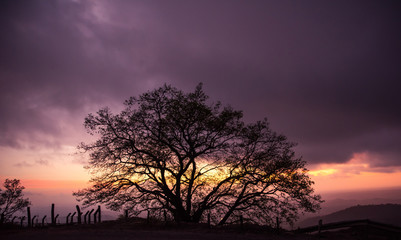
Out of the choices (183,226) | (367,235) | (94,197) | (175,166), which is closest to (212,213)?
(183,226)

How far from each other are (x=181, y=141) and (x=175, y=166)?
2.66 metres

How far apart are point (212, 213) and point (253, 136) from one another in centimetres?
808

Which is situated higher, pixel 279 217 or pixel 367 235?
pixel 279 217

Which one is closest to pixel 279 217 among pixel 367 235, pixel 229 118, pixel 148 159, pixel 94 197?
pixel 367 235

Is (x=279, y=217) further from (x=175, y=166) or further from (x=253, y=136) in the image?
(x=175, y=166)

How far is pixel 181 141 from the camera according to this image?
82.6 ft

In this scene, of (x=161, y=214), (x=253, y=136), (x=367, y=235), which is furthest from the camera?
(x=253, y=136)

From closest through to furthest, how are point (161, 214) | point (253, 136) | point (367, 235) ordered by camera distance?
1. point (367, 235)
2. point (161, 214)
3. point (253, 136)

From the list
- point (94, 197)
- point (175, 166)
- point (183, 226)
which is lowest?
point (183, 226)

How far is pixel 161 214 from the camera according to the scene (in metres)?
22.9

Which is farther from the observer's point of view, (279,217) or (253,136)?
(253,136)

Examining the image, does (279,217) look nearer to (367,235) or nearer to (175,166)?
(367,235)

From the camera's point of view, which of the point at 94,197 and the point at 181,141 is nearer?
the point at 94,197

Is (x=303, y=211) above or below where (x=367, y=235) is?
above
